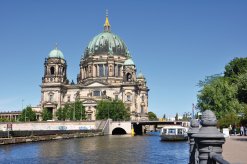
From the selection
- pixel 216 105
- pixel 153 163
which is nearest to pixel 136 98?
pixel 216 105

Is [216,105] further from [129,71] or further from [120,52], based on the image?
[120,52]

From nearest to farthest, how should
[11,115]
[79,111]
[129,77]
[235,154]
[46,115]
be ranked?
[235,154] < [79,111] < [46,115] < [129,77] < [11,115]

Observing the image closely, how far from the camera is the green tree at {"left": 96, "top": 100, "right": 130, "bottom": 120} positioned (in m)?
130

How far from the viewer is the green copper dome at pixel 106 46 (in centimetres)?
16362

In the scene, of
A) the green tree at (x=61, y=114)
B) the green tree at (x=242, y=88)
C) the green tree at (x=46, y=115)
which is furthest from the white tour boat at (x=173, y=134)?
the green tree at (x=46, y=115)

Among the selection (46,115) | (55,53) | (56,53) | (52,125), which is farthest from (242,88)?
(56,53)

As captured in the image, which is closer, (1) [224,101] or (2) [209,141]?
(2) [209,141]

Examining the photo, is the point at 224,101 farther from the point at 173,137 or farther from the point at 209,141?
the point at 209,141

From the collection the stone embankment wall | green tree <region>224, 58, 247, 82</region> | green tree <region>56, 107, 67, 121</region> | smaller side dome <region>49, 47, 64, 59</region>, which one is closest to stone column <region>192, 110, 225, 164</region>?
green tree <region>224, 58, 247, 82</region>

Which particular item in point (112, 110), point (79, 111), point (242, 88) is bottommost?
point (79, 111)

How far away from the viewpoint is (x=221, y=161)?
22.1 ft

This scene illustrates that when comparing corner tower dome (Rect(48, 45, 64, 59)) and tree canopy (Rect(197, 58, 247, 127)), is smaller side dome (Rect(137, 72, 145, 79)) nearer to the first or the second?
corner tower dome (Rect(48, 45, 64, 59))

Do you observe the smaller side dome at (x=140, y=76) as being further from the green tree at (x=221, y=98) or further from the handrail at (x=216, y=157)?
the handrail at (x=216, y=157)

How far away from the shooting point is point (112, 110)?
129875 mm
